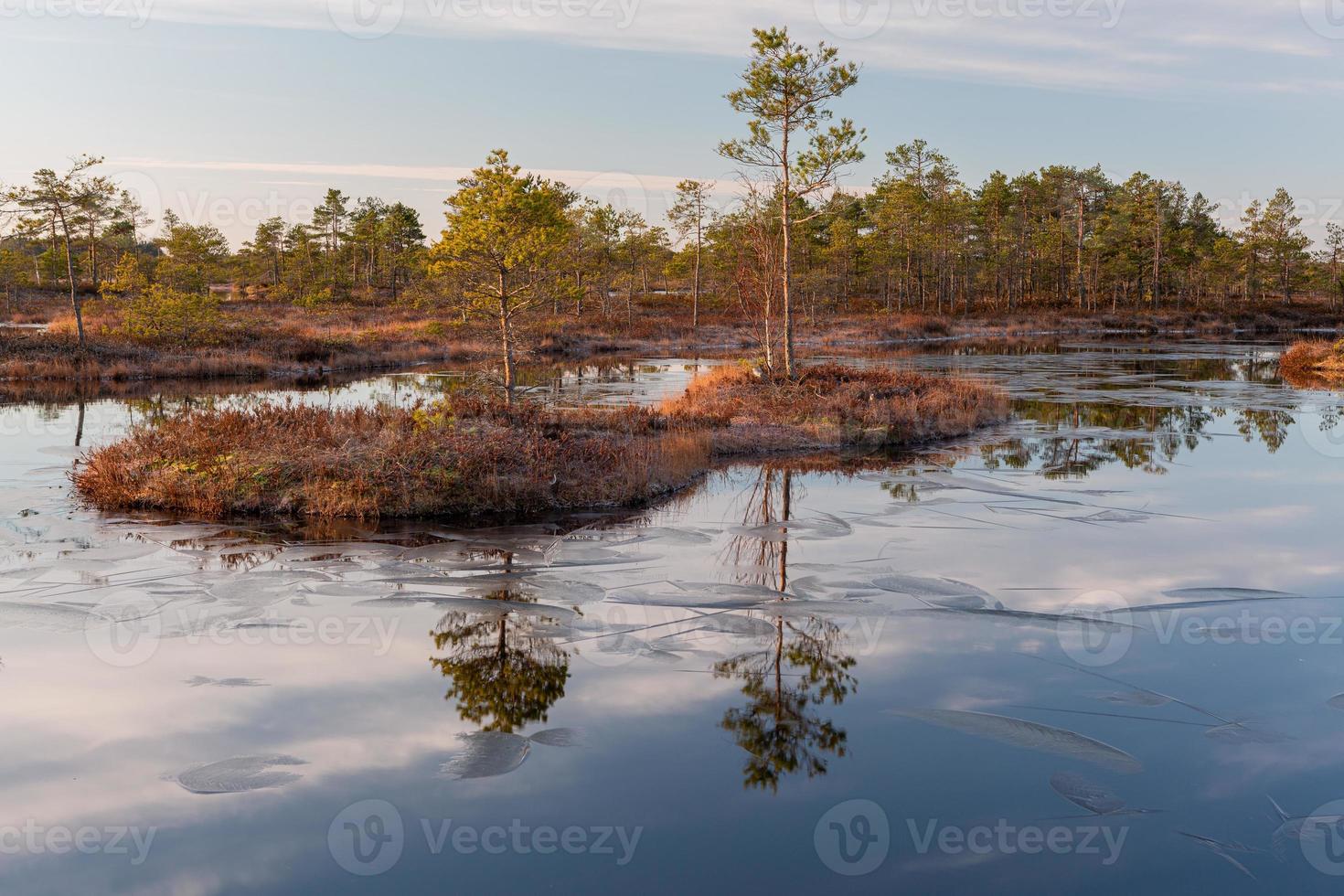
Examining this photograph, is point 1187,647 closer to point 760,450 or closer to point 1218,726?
point 1218,726

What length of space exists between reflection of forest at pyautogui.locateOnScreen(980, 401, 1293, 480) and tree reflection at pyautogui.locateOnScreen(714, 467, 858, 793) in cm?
1103

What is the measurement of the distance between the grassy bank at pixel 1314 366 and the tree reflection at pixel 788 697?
35935 millimetres

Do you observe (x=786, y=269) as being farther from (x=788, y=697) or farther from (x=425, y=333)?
(x=425, y=333)

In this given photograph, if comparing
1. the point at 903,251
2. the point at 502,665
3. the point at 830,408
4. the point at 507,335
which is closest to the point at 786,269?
the point at 830,408

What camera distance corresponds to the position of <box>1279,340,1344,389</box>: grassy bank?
38.1m

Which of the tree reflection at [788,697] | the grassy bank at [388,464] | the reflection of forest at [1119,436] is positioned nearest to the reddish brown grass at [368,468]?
the grassy bank at [388,464]

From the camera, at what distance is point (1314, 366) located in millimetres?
44094

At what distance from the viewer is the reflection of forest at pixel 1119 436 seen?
19.7 metres

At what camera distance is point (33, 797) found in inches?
235

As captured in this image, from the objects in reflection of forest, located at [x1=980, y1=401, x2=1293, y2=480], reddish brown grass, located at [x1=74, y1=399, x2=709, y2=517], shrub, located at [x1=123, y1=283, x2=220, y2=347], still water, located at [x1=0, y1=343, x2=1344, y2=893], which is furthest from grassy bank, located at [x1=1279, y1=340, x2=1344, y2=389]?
shrub, located at [x1=123, y1=283, x2=220, y2=347]

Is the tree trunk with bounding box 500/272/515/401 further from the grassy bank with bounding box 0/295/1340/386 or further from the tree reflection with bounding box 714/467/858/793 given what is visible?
the tree reflection with bounding box 714/467/858/793

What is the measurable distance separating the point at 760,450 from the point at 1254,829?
1543 centimetres

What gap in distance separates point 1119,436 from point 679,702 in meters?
19.9

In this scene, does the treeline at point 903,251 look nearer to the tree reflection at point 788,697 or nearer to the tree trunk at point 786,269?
the tree trunk at point 786,269
